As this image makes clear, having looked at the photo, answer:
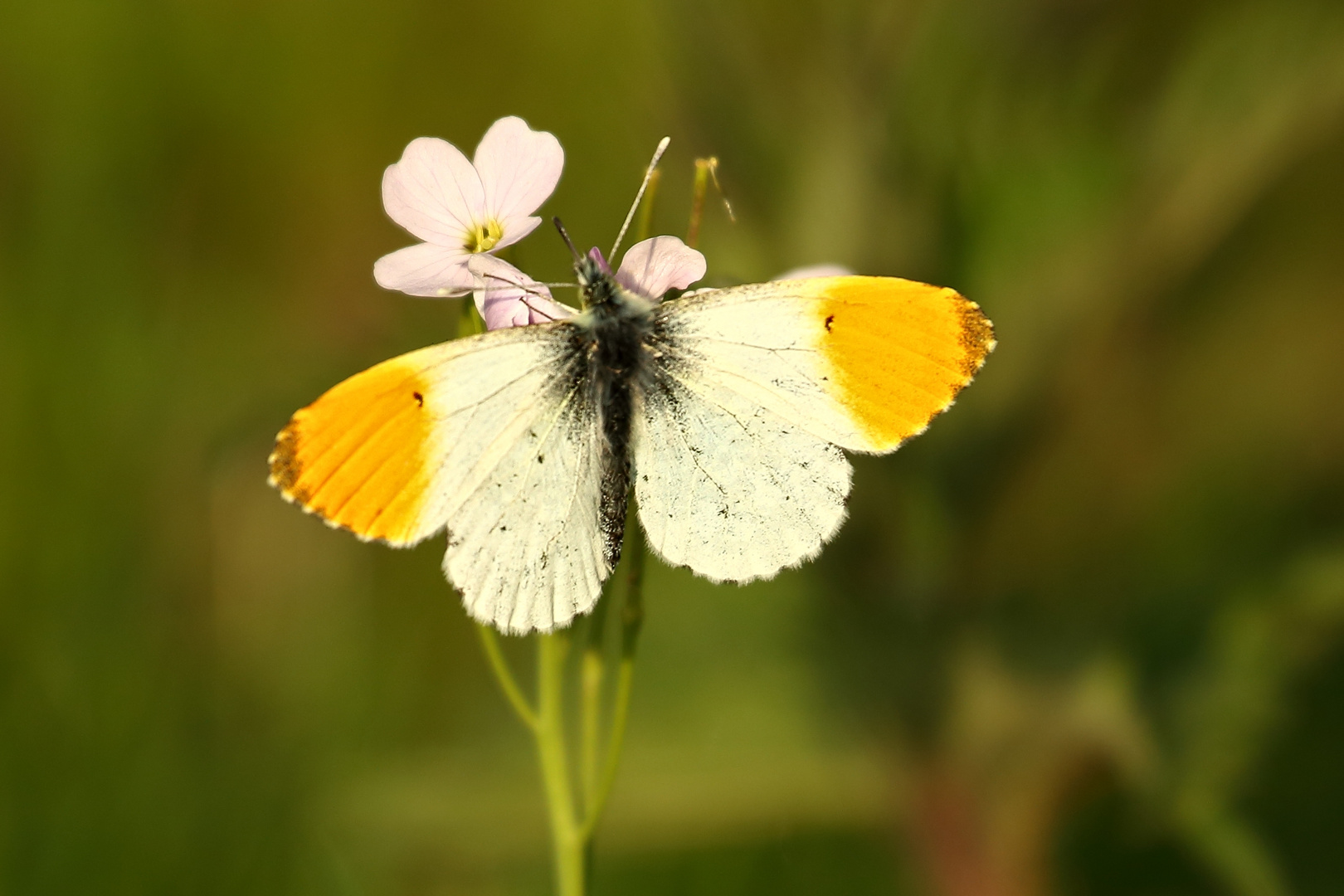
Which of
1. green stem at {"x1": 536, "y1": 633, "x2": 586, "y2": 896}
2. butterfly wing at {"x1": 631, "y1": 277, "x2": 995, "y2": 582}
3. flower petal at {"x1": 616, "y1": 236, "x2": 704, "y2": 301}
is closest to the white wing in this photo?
butterfly wing at {"x1": 631, "y1": 277, "x2": 995, "y2": 582}

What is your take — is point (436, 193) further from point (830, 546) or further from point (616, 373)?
point (830, 546)

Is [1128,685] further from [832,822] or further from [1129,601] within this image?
[832,822]

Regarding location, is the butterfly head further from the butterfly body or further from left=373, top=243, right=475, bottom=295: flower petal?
left=373, top=243, right=475, bottom=295: flower petal

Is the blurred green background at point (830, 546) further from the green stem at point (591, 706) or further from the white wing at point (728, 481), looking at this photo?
the green stem at point (591, 706)

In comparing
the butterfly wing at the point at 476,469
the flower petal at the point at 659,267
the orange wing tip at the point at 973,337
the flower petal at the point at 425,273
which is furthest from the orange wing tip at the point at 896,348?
the flower petal at the point at 425,273

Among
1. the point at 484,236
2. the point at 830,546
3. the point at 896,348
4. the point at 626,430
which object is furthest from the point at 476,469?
the point at 830,546

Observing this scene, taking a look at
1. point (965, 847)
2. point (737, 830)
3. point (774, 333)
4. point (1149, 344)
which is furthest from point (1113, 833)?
point (774, 333)

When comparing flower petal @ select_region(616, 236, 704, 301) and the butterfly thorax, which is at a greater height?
flower petal @ select_region(616, 236, 704, 301)
